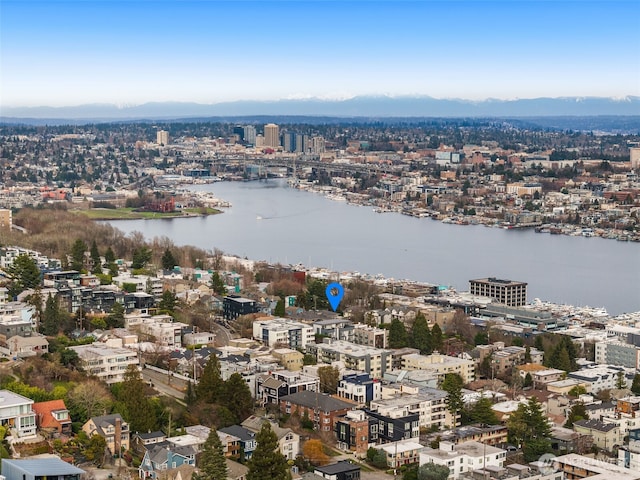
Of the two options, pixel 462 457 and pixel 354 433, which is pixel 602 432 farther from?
pixel 354 433

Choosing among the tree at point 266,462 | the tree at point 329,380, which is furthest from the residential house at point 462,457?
the tree at point 329,380

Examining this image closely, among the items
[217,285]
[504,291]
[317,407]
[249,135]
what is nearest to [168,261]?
[217,285]

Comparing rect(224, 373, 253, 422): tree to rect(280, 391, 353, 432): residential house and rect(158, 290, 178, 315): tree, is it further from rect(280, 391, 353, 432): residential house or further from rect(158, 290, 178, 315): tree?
rect(158, 290, 178, 315): tree

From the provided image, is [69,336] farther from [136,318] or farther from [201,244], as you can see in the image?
[201,244]

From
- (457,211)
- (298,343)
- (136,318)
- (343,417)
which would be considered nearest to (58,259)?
(136,318)

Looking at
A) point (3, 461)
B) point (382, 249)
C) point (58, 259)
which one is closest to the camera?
point (3, 461)

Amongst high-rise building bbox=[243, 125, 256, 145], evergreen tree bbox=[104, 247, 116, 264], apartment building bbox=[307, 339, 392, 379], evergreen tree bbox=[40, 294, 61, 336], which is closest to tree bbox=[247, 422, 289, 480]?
apartment building bbox=[307, 339, 392, 379]
